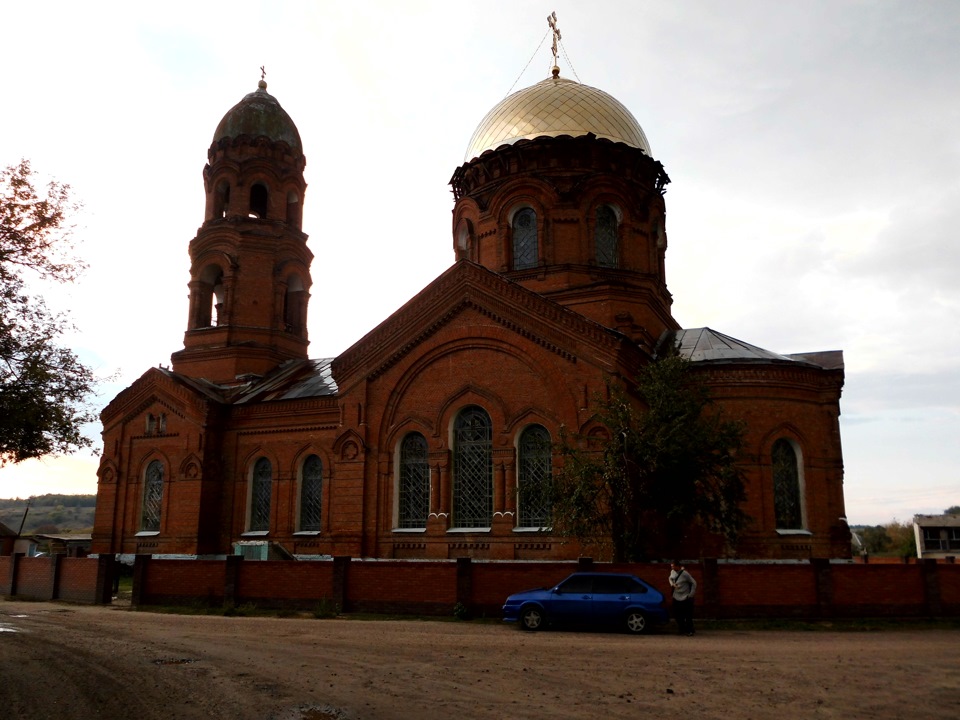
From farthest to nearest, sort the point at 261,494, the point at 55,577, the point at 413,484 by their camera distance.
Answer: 1. the point at 261,494
2. the point at 413,484
3. the point at 55,577

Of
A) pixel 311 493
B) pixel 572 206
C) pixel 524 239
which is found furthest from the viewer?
pixel 524 239

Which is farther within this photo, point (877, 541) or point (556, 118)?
point (877, 541)

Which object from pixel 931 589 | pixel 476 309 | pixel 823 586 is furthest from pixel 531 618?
pixel 476 309

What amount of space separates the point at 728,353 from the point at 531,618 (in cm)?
1105

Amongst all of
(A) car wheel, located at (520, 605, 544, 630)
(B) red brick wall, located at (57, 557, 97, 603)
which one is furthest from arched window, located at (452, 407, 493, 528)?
(B) red brick wall, located at (57, 557, 97, 603)

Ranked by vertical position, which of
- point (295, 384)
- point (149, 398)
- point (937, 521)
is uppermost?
point (295, 384)

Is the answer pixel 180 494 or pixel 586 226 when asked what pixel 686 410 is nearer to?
pixel 586 226

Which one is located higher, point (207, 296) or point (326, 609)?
point (207, 296)

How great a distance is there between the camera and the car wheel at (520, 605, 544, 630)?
1441 centimetres

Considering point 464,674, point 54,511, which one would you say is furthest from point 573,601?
point 54,511

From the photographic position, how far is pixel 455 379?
21.6m

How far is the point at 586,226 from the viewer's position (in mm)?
25109

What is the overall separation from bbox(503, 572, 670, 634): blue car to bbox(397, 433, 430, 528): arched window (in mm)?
7266

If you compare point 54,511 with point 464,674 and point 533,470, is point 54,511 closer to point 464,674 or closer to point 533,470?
point 533,470
